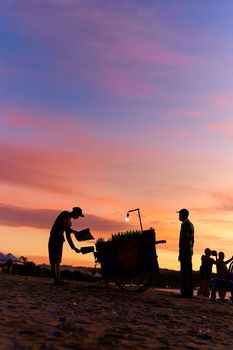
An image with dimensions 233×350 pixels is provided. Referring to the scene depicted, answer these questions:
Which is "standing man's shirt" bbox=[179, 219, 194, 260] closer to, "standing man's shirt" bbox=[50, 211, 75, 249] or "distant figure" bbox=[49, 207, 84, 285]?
"distant figure" bbox=[49, 207, 84, 285]

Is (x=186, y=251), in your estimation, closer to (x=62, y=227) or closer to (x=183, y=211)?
(x=183, y=211)

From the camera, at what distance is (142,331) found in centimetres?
673

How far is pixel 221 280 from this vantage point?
1510cm

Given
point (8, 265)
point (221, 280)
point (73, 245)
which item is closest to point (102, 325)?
point (73, 245)

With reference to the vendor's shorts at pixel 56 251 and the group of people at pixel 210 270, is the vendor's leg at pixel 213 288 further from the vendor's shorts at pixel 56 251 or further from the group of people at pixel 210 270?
the vendor's shorts at pixel 56 251

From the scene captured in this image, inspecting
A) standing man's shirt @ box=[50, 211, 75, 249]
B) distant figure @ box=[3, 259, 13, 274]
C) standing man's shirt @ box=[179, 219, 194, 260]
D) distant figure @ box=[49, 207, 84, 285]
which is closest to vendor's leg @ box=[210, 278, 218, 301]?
standing man's shirt @ box=[179, 219, 194, 260]

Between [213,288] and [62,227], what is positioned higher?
[62,227]

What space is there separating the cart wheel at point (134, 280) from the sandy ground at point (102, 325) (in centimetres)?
313

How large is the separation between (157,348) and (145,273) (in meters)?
8.30

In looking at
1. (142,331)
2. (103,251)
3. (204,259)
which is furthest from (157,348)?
(204,259)

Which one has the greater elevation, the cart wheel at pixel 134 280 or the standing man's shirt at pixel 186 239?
the standing man's shirt at pixel 186 239

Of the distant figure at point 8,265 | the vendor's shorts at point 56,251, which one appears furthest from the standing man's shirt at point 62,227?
the distant figure at point 8,265

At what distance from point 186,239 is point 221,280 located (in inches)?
80.7

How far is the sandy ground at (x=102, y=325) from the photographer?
18.5 ft
